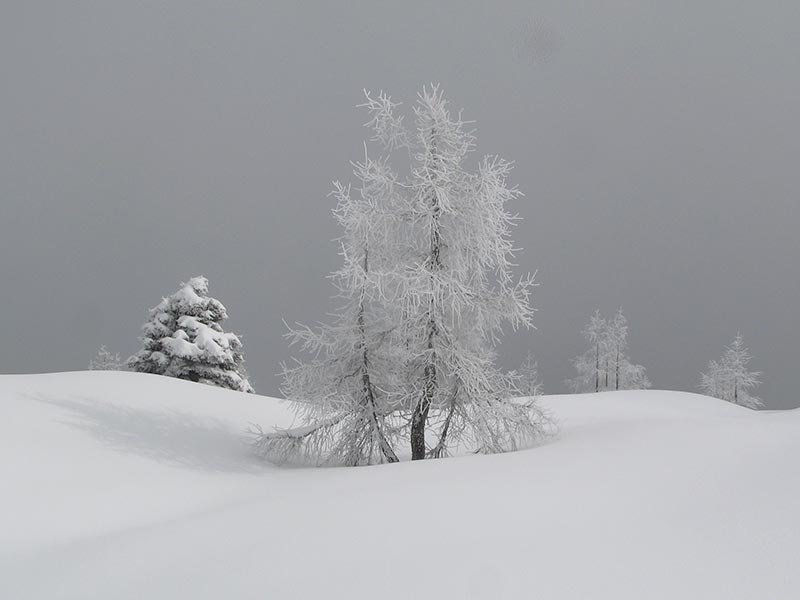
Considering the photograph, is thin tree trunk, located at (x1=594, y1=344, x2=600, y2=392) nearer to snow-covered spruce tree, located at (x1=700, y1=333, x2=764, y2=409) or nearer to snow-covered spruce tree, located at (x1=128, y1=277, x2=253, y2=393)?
snow-covered spruce tree, located at (x1=700, y1=333, x2=764, y2=409)

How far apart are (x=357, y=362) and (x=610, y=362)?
29.6 meters

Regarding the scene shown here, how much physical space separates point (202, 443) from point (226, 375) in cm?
1252

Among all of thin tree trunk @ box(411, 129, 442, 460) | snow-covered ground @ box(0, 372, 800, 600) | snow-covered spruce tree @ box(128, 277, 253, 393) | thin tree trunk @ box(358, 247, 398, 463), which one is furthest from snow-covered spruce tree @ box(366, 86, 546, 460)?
snow-covered spruce tree @ box(128, 277, 253, 393)

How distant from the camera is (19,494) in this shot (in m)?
5.75

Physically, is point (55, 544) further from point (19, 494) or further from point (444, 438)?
point (444, 438)

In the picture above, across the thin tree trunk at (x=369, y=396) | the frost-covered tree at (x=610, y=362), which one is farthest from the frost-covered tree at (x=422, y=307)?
the frost-covered tree at (x=610, y=362)

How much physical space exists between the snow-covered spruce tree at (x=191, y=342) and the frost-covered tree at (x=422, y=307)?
12.2 m

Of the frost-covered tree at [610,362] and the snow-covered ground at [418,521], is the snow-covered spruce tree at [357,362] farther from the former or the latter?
the frost-covered tree at [610,362]

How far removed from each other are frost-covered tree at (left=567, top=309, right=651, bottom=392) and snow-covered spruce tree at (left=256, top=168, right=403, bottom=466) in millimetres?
28851

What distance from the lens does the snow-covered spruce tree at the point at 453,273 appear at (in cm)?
909

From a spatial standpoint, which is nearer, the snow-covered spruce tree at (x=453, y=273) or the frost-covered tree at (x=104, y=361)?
the snow-covered spruce tree at (x=453, y=273)

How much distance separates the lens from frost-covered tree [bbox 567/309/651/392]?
35.1m

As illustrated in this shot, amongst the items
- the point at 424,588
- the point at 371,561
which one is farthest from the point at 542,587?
the point at 371,561

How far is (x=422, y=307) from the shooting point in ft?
30.1
